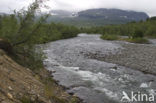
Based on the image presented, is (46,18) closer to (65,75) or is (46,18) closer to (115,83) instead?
(65,75)

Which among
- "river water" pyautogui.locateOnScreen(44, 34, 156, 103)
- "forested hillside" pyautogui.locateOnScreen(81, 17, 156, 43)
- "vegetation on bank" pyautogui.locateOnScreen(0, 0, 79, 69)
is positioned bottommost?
"forested hillside" pyautogui.locateOnScreen(81, 17, 156, 43)

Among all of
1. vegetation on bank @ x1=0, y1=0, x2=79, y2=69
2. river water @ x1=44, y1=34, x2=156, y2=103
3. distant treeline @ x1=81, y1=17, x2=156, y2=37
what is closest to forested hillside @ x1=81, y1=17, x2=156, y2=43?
distant treeline @ x1=81, y1=17, x2=156, y2=37

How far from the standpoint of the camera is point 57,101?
9.80 m

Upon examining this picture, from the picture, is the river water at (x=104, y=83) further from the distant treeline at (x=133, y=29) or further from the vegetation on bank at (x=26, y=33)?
the distant treeline at (x=133, y=29)

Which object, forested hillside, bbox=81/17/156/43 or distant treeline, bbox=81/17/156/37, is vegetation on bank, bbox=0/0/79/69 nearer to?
forested hillside, bbox=81/17/156/43

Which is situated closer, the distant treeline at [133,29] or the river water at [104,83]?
the river water at [104,83]

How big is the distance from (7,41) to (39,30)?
113 inches

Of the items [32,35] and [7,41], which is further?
[32,35]

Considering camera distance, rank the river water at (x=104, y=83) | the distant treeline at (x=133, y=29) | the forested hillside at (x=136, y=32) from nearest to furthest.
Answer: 1. the river water at (x=104, y=83)
2. the forested hillside at (x=136, y=32)
3. the distant treeline at (x=133, y=29)

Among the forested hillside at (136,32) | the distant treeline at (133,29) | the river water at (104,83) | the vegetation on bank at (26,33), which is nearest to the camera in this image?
the river water at (104,83)

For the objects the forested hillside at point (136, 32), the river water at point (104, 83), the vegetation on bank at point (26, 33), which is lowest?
the forested hillside at point (136, 32)

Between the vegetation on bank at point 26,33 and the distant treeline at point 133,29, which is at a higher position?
the vegetation on bank at point 26,33

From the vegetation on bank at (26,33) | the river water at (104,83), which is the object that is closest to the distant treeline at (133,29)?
the river water at (104,83)

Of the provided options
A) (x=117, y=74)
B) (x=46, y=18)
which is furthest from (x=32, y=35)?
(x=117, y=74)
